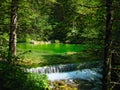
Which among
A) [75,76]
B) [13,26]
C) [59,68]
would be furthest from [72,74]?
[13,26]

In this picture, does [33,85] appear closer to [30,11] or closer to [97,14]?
[97,14]

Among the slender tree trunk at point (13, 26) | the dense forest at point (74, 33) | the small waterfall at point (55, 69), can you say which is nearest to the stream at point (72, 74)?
the small waterfall at point (55, 69)

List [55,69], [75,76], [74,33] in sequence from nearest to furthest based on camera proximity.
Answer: [74,33] → [75,76] → [55,69]

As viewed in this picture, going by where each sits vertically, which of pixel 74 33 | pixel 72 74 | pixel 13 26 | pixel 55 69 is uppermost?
pixel 13 26

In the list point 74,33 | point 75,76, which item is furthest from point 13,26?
point 75,76

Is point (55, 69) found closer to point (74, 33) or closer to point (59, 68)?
point (59, 68)

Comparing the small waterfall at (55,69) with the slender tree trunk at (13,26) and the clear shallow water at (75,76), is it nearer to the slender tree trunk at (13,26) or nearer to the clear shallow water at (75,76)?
the clear shallow water at (75,76)

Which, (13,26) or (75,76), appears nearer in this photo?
(13,26)

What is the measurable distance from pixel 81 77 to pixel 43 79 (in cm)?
1241

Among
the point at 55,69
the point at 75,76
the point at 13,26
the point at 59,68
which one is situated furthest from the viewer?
the point at 59,68

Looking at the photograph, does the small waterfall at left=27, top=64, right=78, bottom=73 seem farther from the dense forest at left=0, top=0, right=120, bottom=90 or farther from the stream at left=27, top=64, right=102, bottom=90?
the dense forest at left=0, top=0, right=120, bottom=90

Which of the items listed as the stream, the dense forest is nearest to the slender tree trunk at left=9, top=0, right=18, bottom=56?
the dense forest

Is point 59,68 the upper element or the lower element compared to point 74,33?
lower

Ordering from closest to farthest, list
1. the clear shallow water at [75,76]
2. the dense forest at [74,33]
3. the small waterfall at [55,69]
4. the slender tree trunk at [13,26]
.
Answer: the dense forest at [74,33] < the slender tree trunk at [13,26] < the clear shallow water at [75,76] < the small waterfall at [55,69]
